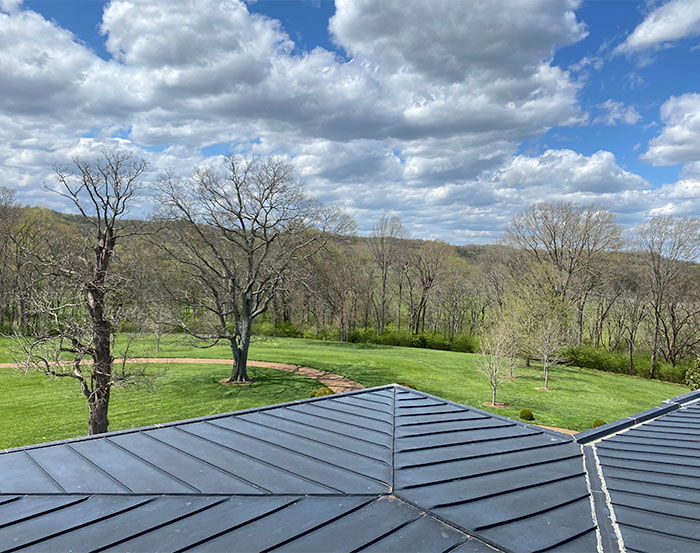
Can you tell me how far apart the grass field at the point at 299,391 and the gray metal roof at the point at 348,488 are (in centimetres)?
1425

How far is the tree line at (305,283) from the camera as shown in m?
15.3

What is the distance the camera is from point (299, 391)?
25.2m

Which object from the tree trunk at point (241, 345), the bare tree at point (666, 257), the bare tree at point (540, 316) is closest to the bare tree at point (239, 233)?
the tree trunk at point (241, 345)

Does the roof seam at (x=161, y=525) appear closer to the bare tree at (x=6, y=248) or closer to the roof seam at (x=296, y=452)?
the roof seam at (x=296, y=452)

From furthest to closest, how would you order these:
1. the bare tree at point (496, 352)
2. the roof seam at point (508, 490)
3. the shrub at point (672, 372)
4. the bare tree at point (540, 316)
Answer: the shrub at point (672, 372), the bare tree at point (540, 316), the bare tree at point (496, 352), the roof seam at point (508, 490)

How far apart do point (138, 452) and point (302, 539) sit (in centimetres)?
331

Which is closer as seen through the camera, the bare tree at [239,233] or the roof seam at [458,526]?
the roof seam at [458,526]

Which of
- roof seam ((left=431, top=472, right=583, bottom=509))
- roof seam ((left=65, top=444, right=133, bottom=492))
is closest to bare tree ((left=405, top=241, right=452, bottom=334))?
roof seam ((left=431, top=472, right=583, bottom=509))

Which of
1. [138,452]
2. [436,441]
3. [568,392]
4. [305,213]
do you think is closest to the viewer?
[138,452]

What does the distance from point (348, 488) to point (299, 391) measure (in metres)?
21.1

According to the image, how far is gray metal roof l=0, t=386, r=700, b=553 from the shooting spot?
3.89 metres

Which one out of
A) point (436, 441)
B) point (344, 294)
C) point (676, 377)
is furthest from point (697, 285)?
point (436, 441)

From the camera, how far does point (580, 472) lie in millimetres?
5555

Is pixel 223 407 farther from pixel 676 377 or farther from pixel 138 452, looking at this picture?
pixel 676 377
